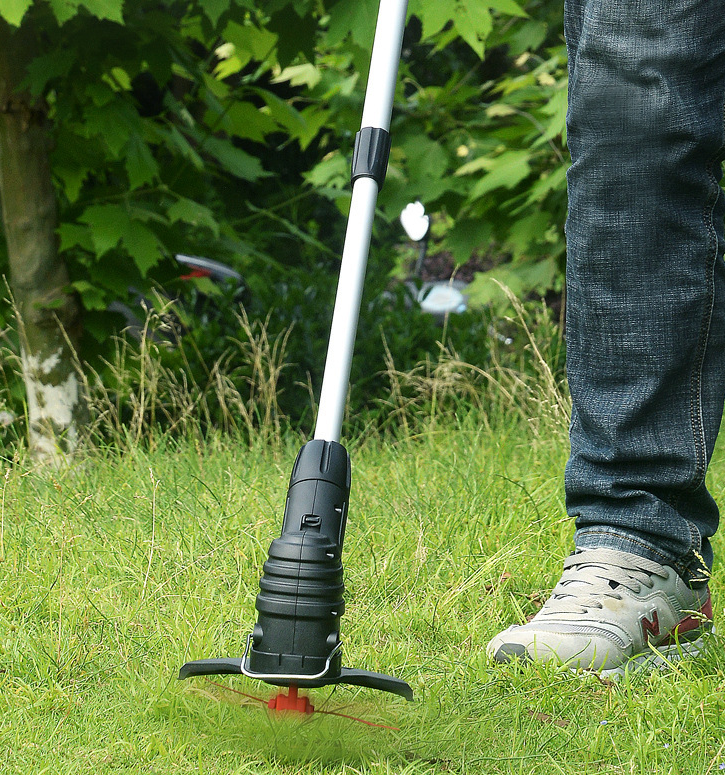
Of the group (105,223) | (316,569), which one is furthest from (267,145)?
(316,569)

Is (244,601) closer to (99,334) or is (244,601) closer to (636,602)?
(636,602)

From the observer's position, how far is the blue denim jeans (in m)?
1.58

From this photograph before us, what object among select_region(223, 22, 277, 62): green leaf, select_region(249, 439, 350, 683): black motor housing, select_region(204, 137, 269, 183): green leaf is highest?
select_region(223, 22, 277, 62): green leaf

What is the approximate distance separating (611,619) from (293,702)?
0.66 meters

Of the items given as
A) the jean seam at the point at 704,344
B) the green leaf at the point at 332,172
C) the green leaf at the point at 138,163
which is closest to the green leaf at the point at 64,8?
the green leaf at the point at 138,163

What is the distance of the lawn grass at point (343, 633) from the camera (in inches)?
46.0

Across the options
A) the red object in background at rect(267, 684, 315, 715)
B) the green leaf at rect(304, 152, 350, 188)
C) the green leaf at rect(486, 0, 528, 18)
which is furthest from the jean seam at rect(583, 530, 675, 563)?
the green leaf at rect(304, 152, 350, 188)

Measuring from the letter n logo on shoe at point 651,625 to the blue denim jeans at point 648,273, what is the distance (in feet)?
0.35

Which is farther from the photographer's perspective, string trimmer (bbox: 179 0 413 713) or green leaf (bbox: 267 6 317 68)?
green leaf (bbox: 267 6 317 68)

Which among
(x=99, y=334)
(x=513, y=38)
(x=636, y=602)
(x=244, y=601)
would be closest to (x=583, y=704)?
(x=636, y=602)

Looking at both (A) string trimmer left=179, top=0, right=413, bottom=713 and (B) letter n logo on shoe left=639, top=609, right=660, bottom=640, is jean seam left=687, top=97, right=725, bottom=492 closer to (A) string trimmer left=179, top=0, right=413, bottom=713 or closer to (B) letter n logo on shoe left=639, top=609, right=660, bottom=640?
(B) letter n logo on shoe left=639, top=609, right=660, bottom=640

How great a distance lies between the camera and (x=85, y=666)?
4.78 feet

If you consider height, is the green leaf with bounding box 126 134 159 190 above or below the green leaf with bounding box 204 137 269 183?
below

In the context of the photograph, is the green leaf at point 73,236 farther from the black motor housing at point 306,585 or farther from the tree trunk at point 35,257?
the black motor housing at point 306,585
